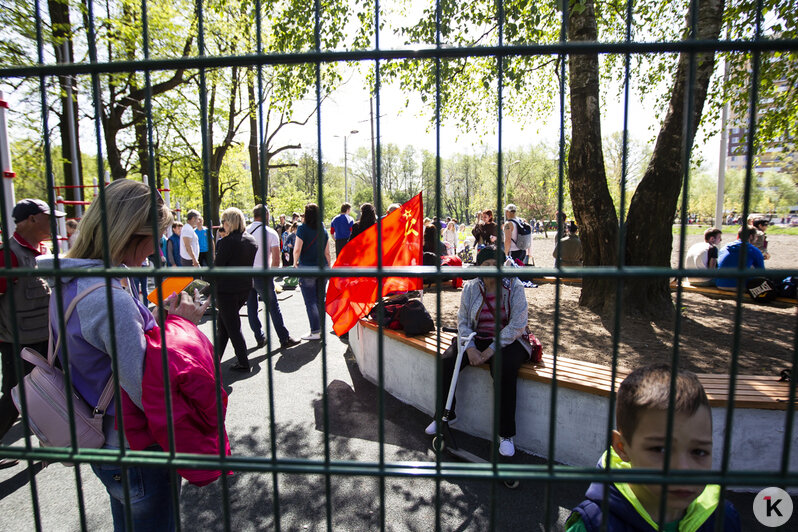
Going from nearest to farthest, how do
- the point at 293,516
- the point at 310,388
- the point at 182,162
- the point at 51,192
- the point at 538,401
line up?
the point at 51,192
the point at 293,516
the point at 538,401
the point at 310,388
the point at 182,162

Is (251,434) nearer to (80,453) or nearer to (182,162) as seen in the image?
(80,453)

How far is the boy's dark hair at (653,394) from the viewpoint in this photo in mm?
1419

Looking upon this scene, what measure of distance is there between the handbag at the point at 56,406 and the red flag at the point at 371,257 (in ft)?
8.37

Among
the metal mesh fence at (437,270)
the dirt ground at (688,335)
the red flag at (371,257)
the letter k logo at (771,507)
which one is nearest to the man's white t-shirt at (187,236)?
the dirt ground at (688,335)

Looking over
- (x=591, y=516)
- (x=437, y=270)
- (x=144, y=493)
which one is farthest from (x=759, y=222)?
(x=144, y=493)

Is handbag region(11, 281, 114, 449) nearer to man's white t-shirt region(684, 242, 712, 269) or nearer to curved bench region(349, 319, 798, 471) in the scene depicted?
curved bench region(349, 319, 798, 471)

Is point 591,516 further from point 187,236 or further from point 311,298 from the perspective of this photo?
point 187,236

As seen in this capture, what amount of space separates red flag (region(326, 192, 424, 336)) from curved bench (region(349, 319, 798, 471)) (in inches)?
24.1

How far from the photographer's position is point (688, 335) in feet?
18.4

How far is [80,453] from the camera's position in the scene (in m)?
1.46

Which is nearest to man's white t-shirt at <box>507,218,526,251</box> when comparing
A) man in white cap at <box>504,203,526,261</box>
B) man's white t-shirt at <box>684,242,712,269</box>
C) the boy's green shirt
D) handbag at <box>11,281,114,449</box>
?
man in white cap at <box>504,203,526,261</box>

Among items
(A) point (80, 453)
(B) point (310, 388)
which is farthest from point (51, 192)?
(B) point (310, 388)

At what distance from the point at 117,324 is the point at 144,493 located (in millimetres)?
736

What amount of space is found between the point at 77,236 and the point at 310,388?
11.5 ft
